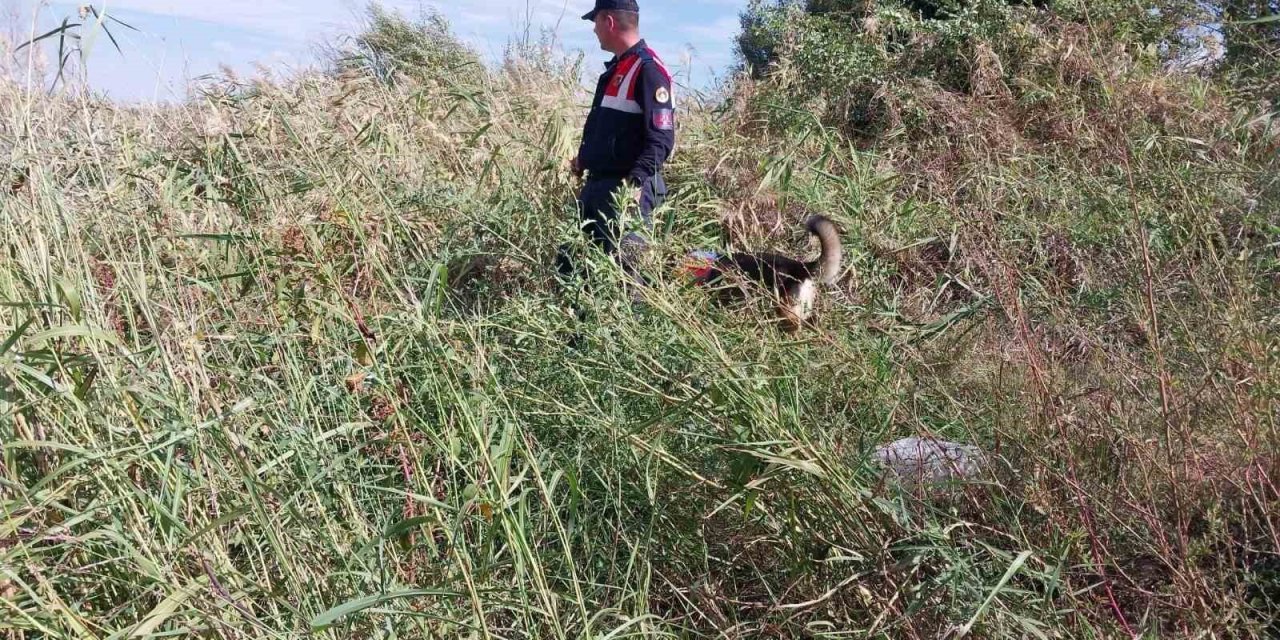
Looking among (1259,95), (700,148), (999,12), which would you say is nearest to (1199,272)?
(1259,95)

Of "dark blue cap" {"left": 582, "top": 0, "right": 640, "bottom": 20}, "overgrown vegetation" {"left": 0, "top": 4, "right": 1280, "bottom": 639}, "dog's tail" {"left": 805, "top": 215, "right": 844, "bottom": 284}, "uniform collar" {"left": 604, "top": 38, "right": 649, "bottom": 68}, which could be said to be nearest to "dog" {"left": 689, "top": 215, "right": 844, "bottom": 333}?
"dog's tail" {"left": 805, "top": 215, "right": 844, "bottom": 284}

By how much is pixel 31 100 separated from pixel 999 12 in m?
6.06

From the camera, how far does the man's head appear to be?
419 cm

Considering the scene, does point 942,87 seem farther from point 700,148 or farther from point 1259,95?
point 1259,95

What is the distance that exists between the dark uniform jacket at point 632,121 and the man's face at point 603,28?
0.39ft

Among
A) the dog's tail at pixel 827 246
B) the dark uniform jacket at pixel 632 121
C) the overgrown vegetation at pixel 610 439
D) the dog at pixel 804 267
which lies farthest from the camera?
the dark uniform jacket at pixel 632 121

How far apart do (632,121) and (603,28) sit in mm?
514

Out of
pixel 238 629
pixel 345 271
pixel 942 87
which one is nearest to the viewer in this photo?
pixel 238 629

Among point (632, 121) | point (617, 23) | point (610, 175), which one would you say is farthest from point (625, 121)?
point (617, 23)

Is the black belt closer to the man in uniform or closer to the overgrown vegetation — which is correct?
the man in uniform

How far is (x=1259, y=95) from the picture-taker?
9.51 ft

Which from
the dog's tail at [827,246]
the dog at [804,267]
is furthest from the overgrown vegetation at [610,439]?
the dog's tail at [827,246]

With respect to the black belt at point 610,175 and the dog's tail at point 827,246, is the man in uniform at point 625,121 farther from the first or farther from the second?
the dog's tail at point 827,246

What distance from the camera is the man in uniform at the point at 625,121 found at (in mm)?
3979
